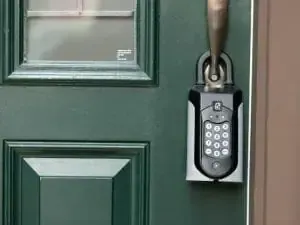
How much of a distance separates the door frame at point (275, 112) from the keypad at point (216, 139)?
0.16 feet

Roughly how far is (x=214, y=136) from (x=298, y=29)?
212mm

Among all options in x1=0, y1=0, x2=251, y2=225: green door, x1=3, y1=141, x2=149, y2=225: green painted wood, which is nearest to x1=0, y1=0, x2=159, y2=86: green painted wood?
x1=0, y1=0, x2=251, y2=225: green door

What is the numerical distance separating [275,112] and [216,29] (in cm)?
17

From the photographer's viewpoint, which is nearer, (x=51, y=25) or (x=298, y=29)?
(x=298, y=29)

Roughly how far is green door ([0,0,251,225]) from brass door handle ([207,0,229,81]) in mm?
50

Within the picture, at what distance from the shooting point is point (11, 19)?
1.23 metres

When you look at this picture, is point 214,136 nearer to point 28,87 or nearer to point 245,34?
point 245,34

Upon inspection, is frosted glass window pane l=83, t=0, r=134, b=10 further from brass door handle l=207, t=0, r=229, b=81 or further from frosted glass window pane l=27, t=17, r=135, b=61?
brass door handle l=207, t=0, r=229, b=81

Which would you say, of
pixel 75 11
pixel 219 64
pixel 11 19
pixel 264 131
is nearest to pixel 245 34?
pixel 219 64

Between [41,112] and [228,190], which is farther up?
[41,112]

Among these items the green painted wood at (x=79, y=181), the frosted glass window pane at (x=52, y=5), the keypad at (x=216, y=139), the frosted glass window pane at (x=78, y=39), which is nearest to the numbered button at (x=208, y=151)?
the keypad at (x=216, y=139)

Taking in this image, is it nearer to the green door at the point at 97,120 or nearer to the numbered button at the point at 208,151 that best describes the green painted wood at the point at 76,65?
the green door at the point at 97,120

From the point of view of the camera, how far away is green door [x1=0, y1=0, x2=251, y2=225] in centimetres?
122

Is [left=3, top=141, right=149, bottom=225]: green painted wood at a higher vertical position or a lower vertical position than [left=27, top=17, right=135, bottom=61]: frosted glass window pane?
lower
